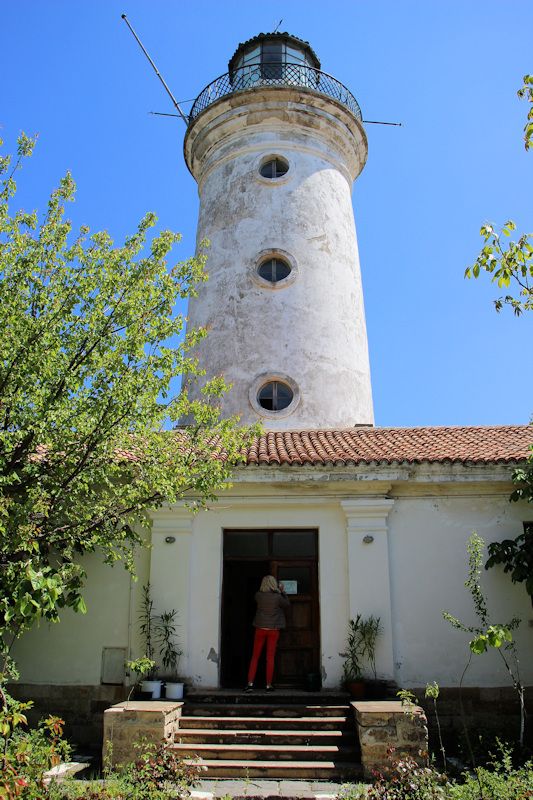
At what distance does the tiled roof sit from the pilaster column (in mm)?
726

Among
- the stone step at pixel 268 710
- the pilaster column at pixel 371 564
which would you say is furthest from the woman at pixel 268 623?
the pilaster column at pixel 371 564

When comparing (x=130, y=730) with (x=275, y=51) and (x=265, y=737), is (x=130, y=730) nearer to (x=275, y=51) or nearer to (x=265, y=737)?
(x=265, y=737)

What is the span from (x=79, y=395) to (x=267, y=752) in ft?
15.6

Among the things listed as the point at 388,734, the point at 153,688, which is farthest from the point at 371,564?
the point at 153,688

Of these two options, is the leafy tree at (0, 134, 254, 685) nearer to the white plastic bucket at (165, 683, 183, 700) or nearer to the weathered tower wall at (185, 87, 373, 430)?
the white plastic bucket at (165, 683, 183, 700)

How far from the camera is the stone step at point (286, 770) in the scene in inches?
325

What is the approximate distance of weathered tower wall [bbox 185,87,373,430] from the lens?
15.5 m

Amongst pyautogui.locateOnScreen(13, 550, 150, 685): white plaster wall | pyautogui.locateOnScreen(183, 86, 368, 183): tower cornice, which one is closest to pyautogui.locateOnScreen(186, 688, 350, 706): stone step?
pyautogui.locateOnScreen(13, 550, 150, 685): white plaster wall

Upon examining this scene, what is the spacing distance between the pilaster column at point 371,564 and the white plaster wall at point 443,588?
0.19 meters

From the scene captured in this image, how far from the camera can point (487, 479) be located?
11.0 metres

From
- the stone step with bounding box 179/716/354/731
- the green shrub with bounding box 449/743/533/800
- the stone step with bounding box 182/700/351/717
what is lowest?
the green shrub with bounding box 449/743/533/800

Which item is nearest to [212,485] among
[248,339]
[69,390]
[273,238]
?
[69,390]

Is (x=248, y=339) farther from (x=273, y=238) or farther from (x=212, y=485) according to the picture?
(x=212, y=485)

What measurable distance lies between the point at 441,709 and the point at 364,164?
1387cm
